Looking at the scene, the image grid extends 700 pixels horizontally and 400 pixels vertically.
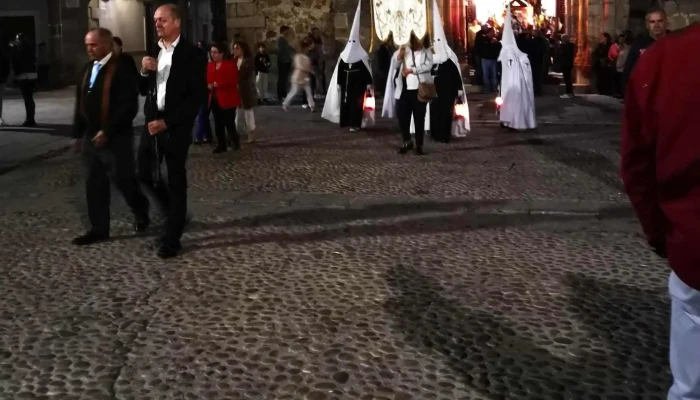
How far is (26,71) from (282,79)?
7.67 m

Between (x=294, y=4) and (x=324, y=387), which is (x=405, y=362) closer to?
(x=324, y=387)

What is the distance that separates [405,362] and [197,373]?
939mm

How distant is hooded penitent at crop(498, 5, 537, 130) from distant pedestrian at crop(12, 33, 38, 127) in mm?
7621

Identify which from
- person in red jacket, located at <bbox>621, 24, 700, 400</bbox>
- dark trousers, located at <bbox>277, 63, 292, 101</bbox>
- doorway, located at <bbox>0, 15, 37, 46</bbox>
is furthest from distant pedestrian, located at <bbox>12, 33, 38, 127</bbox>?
person in red jacket, located at <bbox>621, 24, 700, 400</bbox>

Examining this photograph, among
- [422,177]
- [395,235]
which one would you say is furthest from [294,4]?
[395,235]

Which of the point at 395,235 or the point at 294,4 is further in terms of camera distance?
the point at 294,4

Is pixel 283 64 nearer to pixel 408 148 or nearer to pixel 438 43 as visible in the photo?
pixel 438 43

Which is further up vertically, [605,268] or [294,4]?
[294,4]

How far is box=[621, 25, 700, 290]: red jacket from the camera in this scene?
223 centimetres

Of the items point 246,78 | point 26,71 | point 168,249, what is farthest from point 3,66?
point 168,249

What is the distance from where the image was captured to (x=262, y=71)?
66.2 feet

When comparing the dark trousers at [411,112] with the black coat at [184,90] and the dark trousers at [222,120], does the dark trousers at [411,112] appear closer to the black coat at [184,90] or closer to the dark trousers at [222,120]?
the dark trousers at [222,120]

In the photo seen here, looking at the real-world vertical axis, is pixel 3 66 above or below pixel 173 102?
above

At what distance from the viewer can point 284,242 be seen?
6488mm
